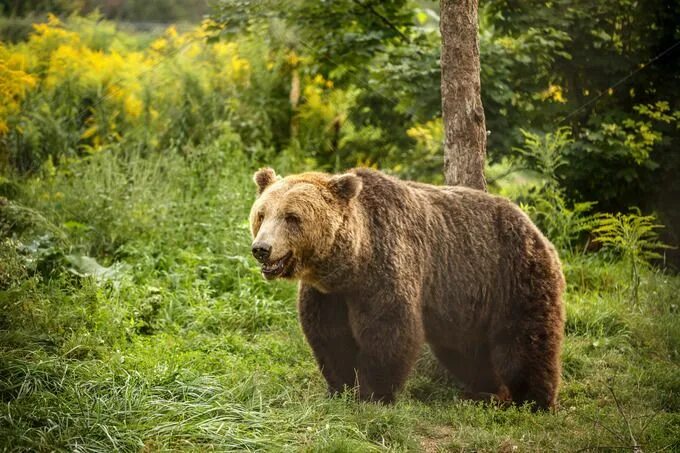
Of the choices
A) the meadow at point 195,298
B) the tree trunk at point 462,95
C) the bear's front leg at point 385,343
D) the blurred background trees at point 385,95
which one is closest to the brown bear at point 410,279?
the bear's front leg at point 385,343

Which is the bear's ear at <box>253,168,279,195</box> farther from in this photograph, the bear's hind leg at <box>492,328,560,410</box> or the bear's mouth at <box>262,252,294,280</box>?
the bear's hind leg at <box>492,328,560,410</box>

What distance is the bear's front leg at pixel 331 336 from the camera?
191 inches

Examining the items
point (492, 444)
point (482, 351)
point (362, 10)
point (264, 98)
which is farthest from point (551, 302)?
point (264, 98)

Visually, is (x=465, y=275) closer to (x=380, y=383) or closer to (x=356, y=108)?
(x=380, y=383)

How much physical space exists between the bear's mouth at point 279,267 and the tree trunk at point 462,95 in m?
2.14

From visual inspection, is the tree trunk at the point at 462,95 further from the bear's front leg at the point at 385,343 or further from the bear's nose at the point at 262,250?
the bear's nose at the point at 262,250

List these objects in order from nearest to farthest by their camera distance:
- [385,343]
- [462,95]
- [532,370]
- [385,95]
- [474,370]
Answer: [385,343]
[532,370]
[474,370]
[462,95]
[385,95]

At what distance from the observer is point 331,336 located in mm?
4855

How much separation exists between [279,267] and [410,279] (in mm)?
918

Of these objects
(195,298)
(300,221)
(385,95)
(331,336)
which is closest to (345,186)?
(300,221)

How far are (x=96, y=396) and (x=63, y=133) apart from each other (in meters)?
6.04

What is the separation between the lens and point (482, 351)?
5477mm

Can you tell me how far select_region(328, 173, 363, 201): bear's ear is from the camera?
4629 mm

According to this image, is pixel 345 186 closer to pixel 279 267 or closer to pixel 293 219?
pixel 293 219
